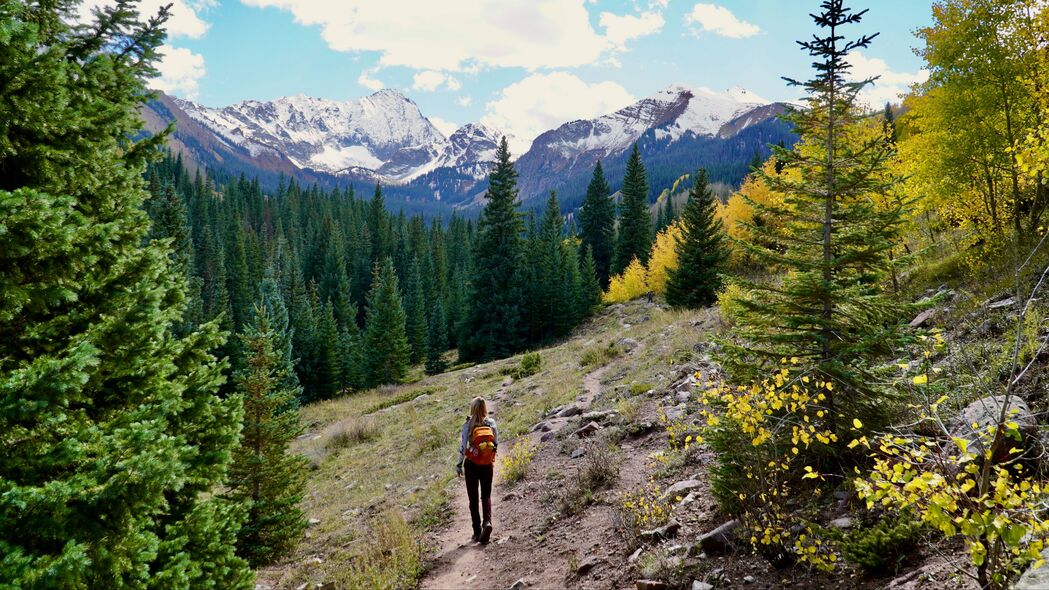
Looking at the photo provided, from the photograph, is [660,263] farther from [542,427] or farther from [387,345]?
[542,427]

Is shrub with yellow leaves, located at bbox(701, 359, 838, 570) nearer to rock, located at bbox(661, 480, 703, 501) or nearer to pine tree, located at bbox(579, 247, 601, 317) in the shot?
rock, located at bbox(661, 480, 703, 501)

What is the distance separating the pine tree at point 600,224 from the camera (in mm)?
57094

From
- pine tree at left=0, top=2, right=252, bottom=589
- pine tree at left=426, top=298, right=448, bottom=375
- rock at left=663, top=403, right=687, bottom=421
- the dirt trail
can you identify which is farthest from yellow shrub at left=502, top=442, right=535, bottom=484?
pine tree at left=426, top=298, right=448, bottom=375

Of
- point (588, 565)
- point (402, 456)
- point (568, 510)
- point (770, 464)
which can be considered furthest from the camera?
point (402, 456)

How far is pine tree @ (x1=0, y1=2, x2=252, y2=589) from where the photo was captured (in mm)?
3533

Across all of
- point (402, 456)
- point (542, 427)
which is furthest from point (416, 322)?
point (542, 427)

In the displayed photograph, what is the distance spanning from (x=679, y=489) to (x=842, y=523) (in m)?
2.50

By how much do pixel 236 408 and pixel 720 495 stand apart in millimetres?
6117

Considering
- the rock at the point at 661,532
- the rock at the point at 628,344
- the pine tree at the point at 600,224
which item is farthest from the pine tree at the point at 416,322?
the rock at the point at 661,532

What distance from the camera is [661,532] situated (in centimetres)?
671

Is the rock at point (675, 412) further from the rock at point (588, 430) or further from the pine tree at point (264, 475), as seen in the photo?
the pine tree at point (264, 475)

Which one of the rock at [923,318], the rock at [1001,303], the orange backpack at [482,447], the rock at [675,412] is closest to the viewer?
the orange backpack at [482,447]

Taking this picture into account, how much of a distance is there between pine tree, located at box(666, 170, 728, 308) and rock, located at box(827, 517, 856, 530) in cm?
2529

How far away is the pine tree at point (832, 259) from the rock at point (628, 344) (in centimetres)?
1419
